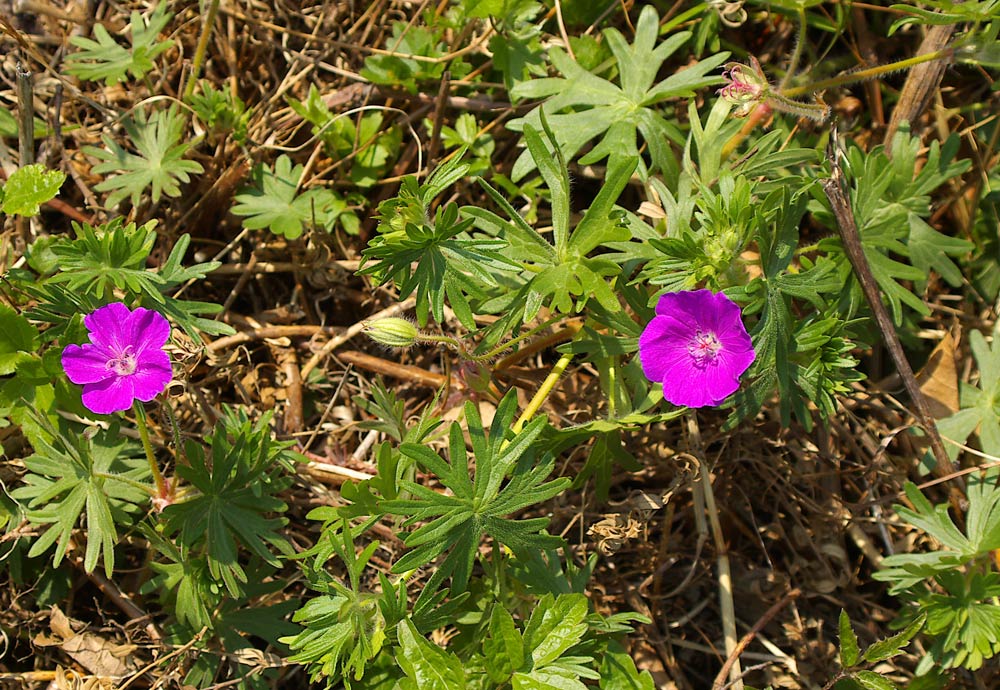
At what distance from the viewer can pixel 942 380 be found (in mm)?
3980

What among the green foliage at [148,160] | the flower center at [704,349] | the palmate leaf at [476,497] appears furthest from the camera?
the green foliage at [148,160]

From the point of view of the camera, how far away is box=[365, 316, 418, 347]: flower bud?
10.3 ft

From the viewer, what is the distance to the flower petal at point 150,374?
3049 mm

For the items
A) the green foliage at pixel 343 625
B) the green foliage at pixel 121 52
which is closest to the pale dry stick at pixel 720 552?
the green foliage at pixel 343 625

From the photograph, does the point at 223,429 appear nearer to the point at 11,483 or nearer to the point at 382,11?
the point at 11,483

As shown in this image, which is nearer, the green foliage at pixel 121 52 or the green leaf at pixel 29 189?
the green leaf at pixel 29 189

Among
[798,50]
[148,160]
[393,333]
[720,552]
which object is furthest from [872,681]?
[148,160]

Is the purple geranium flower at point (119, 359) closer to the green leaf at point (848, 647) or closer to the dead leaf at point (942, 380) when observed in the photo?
the green leaf at point (848, 647)

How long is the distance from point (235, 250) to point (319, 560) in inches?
71.9

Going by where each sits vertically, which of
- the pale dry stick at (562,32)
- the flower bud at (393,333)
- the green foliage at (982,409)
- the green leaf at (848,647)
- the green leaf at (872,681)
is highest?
the pale dry stick at (562,32)

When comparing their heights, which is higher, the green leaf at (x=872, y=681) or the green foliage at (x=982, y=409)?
the green foliage at (x=982, y=409)

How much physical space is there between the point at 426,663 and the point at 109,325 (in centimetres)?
158

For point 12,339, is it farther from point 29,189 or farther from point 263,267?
point 263,267

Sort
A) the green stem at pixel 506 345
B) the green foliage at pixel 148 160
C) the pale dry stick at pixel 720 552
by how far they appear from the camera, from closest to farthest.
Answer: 1. the green stem at pixel 506 345
2. the pale dry stick at pixel 720 552
3. the green foliage at pixel 148 160
